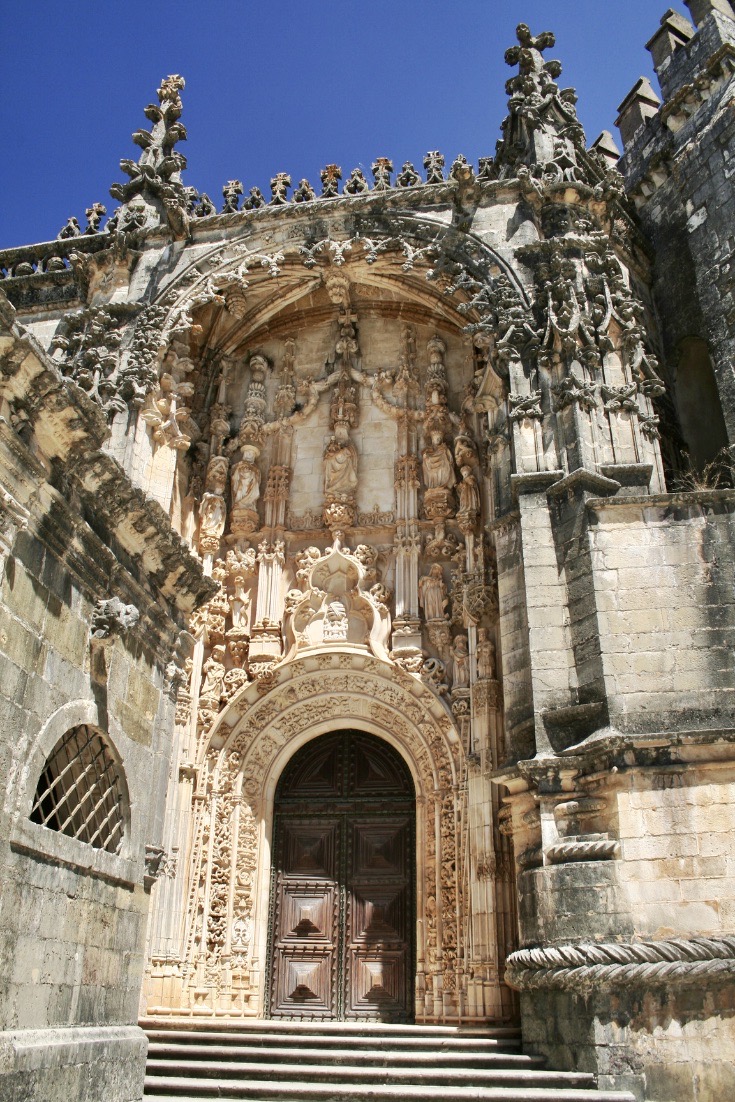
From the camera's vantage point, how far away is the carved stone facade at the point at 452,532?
7707 mm

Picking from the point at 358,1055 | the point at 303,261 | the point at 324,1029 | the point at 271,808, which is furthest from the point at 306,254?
the point at 358,1055

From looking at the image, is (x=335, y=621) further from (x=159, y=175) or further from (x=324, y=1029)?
(x=159, y=175)

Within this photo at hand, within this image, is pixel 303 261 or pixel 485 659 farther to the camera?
pixel 303 261

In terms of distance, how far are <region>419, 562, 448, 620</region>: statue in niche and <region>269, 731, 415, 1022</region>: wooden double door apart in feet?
5.77

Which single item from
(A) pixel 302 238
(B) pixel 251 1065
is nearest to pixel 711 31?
(A) pixel 302 238

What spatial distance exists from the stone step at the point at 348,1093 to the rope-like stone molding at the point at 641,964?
77 centimetres

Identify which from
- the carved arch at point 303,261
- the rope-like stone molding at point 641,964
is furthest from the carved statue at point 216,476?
the rope-like stone molding at point 641,964

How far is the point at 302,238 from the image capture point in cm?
1323

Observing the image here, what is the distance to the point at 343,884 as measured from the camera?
11273 mm

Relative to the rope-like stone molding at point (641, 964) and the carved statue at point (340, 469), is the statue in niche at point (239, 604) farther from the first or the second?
the rope-like stone molding at point (641, 964)

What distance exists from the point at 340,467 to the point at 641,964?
7264 mm

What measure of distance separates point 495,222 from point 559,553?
5023 millimetres

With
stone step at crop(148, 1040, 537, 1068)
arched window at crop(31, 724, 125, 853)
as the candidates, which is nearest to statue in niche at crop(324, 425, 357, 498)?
arched window at crop(31, 724, 125, 853)

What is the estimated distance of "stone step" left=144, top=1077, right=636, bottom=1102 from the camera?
711cm
